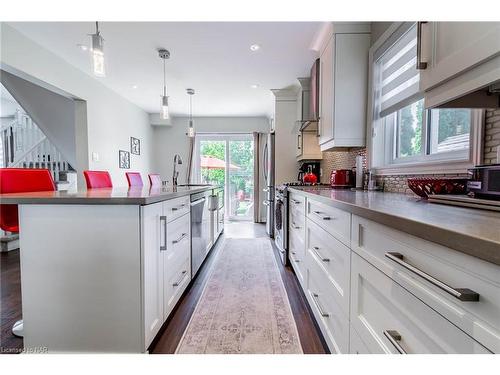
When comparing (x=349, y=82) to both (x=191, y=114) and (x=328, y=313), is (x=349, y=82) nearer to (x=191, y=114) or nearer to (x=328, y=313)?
(x=328, y=313)

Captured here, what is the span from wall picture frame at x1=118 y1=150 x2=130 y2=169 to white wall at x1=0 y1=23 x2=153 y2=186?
0.09 metres

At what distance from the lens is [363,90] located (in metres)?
2.33

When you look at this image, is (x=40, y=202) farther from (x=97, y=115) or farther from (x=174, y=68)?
(x=97, y=115)

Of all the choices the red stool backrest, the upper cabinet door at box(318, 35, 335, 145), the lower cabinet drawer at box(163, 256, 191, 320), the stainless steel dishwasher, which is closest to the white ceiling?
the upper cabinet door at box(318, 35, 335, 145)

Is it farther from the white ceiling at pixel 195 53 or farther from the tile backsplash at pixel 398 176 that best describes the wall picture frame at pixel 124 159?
the tile backsplash at pixel 398 176

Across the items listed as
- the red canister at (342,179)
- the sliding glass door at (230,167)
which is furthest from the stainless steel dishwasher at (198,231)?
the sliding glass door at (230,167)

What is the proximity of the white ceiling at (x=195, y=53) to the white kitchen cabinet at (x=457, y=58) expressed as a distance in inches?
70.0

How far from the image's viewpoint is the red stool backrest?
1.69 m

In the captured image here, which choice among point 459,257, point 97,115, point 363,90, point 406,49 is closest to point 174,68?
point 97,115

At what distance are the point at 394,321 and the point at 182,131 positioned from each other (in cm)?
615

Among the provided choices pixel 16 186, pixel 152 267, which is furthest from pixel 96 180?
pixel 152 267

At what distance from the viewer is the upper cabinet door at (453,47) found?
0.78 meters

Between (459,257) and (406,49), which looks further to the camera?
(406,49)

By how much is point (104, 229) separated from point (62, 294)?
1.32ft
